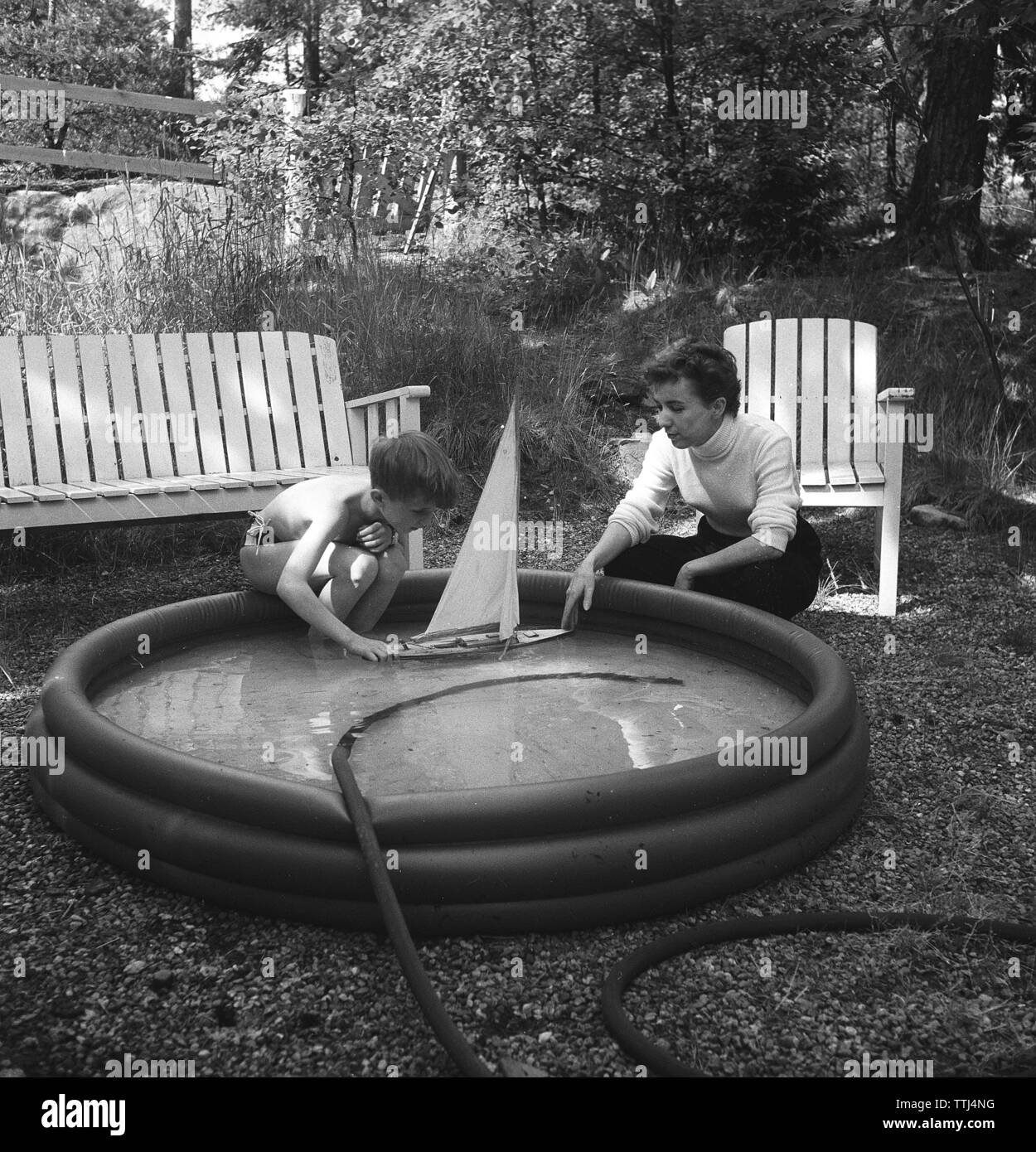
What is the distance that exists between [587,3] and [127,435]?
605cm

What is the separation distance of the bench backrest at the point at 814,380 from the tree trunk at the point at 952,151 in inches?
133

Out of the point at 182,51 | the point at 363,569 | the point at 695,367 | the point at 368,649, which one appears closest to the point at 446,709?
the point at 368,649

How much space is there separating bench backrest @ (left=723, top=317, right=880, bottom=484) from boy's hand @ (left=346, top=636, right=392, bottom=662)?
249 cm

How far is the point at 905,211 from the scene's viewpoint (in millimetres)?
8711

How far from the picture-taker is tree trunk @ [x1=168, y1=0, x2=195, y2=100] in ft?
51.7

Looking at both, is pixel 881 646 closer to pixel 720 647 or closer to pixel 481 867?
pixel 720 647

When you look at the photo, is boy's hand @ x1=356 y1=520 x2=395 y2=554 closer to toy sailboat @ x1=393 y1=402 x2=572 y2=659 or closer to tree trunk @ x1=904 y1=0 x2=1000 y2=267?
toy sailboat @ x1=393 y1=402 x2=572 y2=659

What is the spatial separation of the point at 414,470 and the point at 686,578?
3.69ft

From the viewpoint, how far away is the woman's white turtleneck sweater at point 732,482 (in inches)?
145

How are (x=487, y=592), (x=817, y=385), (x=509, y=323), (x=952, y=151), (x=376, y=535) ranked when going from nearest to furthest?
(x=487, y=592) < (x=376, y=535) < (x=817, y=385) < (x=509, y=323) < (x=952, y=151)

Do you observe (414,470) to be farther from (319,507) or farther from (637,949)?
(637,949)

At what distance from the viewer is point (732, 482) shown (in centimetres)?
382

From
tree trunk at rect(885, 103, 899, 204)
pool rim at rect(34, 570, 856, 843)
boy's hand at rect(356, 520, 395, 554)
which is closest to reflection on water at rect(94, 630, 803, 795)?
pool rim at rect(34, 570, 856, 843)
